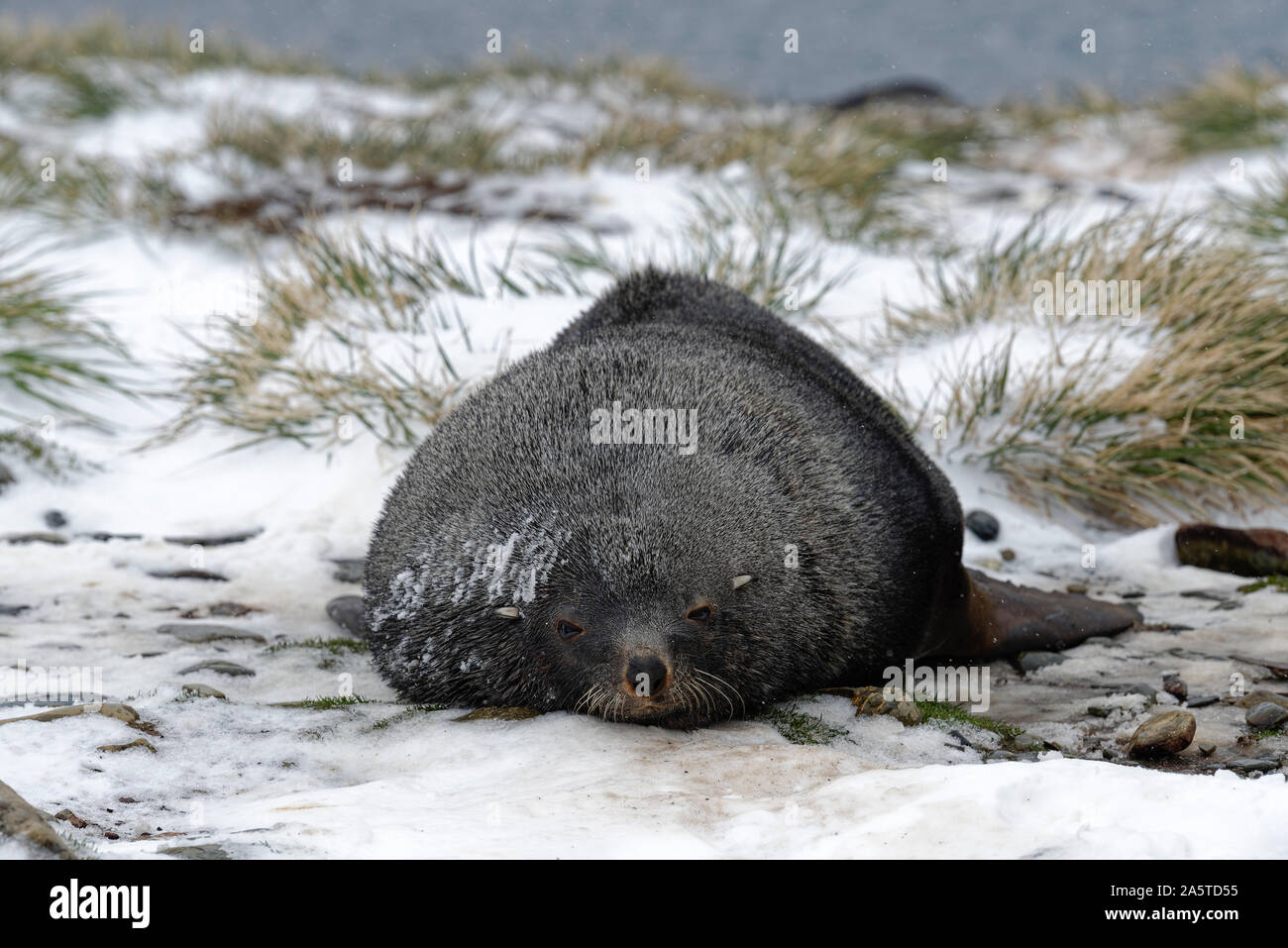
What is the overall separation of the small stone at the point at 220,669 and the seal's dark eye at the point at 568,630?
128 centimetres

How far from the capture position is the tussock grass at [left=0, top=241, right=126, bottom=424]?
7.27 meters

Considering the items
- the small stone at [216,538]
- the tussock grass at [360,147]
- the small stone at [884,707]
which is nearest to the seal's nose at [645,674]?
the small stone at [884,707]

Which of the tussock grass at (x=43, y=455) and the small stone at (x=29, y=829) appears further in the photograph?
the tussock grass at (x=43, y=455)

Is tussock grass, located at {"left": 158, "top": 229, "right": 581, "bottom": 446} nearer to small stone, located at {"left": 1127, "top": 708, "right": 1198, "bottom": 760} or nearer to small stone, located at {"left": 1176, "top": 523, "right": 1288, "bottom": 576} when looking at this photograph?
small stone, located at {"left": 1176, "top": 523, "right": 1288, "bottom": 576}

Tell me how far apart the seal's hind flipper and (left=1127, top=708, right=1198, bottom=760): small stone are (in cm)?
104

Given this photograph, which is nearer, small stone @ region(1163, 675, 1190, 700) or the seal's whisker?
the seal's whisker

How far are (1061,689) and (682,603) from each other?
5.05 ft

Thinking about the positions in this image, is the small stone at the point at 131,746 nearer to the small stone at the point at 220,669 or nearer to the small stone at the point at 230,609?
the small stone at the point at 220,669

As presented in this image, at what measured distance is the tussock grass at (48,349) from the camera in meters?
7.27

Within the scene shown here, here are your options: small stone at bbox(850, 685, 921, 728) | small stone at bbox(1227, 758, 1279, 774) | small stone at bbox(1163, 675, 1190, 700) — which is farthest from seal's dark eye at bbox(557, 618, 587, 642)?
small stone at bbox(1163, 675, 1190, 700)
